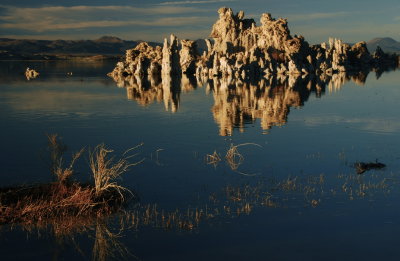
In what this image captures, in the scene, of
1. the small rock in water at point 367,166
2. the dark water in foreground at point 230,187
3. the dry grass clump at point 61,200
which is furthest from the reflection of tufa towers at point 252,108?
the dry grass clump at point 61,200

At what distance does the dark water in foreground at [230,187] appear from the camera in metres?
14.3

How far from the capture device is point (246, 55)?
139500 mm

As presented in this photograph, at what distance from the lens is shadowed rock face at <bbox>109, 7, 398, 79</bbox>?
443ft

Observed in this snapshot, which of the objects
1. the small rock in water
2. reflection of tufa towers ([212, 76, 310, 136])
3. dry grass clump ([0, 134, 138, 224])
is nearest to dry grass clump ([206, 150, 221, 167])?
the small rock in water

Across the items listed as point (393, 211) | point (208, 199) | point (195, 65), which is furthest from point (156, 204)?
point (195, 65)

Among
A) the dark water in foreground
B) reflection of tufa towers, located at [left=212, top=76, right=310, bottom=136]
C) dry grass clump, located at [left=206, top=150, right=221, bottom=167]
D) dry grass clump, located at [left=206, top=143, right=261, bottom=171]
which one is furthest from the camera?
reflection of tufa towers, located at [left=212, top=76, right=310, bottom=136]

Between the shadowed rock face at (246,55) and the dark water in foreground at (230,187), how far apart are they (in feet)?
278

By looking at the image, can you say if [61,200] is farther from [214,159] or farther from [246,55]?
[246,55]

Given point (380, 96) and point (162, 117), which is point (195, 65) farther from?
point (162, 117)

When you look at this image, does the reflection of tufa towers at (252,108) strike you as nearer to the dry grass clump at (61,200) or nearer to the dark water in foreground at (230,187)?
the dark water in foreground at (230,187)

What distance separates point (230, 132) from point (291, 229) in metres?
21.1

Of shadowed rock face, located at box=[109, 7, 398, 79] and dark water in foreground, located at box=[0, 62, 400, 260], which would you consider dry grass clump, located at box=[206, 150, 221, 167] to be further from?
shadowed rock face, located at box=[109, 7, 398, 79]

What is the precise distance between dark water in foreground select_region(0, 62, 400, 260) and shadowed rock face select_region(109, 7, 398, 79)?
8477 cm

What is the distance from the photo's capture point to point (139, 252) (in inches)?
554
